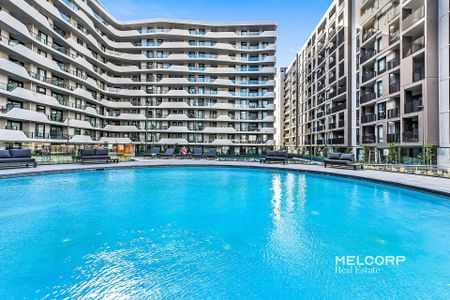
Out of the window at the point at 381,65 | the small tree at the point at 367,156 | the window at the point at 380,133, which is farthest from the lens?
the window at the point at 381,65

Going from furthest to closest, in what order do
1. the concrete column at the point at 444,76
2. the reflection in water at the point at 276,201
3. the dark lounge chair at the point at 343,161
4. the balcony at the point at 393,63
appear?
the balcony at the point at 393,63 < the concrete column at the point at 444,76 < the dark lounge chair at the point at 343,161 < the reflection in water at the point at 276,201

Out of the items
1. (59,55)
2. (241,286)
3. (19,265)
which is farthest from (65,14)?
(241,286)

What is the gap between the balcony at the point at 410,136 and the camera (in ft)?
70.7

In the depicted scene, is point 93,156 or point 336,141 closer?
point 93,156

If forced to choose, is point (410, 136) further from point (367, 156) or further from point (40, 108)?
point (40, 108)

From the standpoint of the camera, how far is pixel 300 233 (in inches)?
228

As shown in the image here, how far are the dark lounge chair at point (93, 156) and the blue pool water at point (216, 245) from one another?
35.1ft

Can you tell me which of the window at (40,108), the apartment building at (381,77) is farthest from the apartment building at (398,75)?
the window at (40,108)

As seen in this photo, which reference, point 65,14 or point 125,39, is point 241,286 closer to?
point 65,14

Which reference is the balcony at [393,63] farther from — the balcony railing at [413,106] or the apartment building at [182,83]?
the apartment building at [182,83]

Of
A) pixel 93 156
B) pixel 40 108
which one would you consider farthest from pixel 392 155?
pixel 40 108

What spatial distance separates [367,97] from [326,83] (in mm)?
13119

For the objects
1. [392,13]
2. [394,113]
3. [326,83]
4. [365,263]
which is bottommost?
[365,263]

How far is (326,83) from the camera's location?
4153cm
